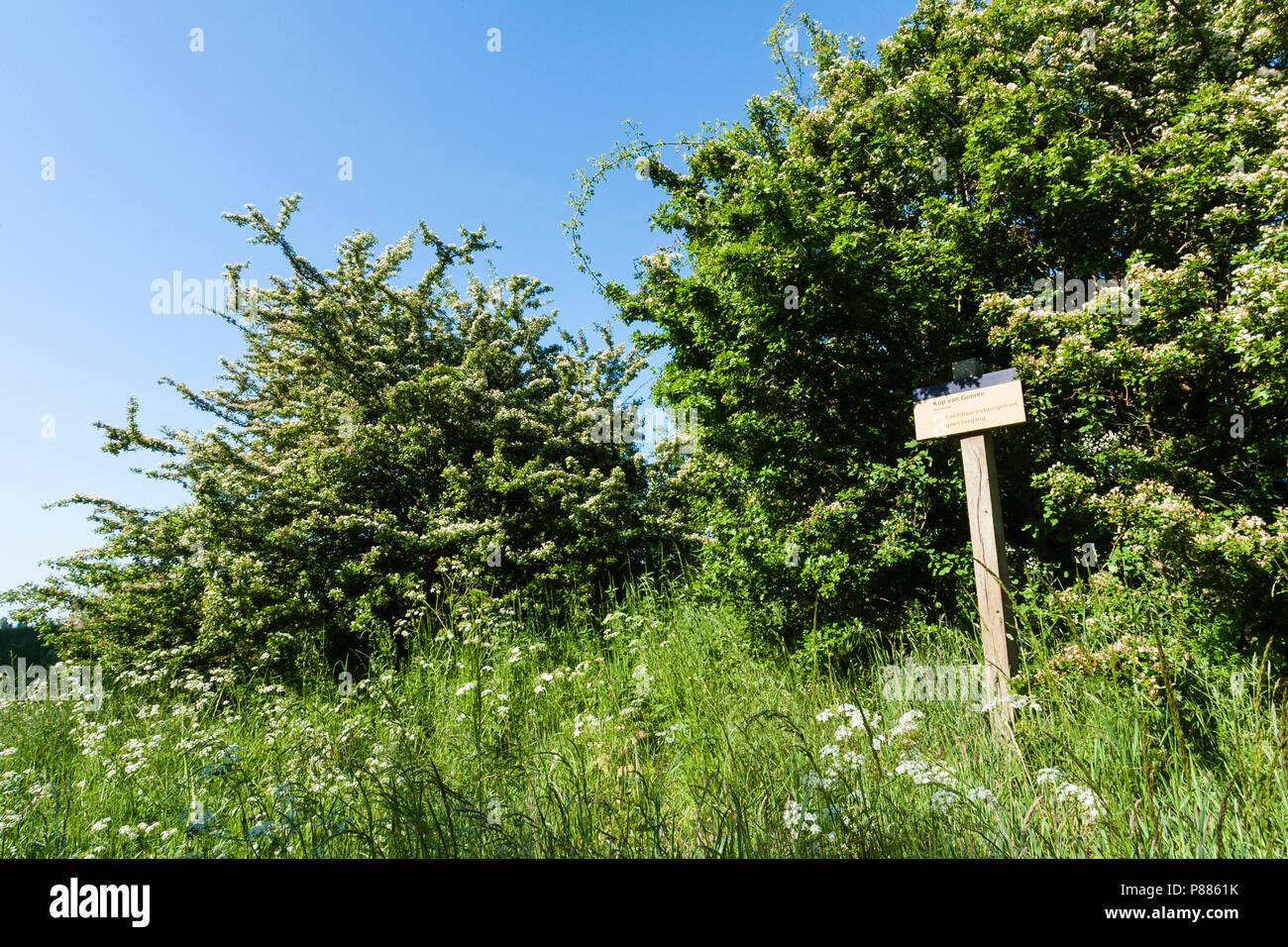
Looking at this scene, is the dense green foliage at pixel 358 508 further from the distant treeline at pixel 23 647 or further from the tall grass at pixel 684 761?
the distant treeline at pixel 23 647

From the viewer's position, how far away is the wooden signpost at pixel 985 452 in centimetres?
343

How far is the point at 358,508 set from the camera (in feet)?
25.2

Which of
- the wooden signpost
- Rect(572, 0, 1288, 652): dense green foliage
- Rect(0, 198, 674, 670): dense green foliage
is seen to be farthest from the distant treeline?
the wooden signpost

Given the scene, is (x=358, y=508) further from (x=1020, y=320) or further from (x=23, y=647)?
(x=23, y=647)

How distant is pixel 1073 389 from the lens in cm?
467

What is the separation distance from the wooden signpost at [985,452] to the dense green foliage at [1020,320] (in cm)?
40

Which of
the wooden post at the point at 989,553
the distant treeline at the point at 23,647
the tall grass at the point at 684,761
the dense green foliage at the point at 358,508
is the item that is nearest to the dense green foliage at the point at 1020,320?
the wooden post at the point at 989,553

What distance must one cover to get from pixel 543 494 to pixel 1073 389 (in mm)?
5755

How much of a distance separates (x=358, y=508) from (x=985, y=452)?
707 cm

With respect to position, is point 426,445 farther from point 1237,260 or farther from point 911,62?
point 1237,260

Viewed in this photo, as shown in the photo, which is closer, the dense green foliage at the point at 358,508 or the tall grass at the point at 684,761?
the tall grass at the point at 684,761

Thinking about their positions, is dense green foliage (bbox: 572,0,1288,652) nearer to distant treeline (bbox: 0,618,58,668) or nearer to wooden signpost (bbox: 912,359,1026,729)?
wooden signpost (bbox: 912,359,1026,729)
